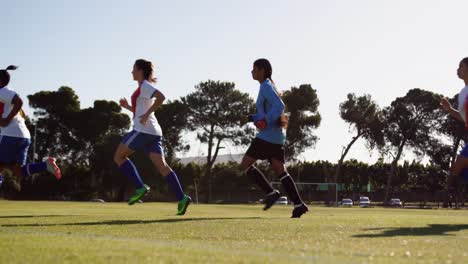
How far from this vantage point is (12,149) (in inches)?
362

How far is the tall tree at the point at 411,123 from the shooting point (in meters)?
70.1

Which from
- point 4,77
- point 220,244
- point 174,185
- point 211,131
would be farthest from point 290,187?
point 211,131

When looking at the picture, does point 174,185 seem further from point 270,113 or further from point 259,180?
point 270,113

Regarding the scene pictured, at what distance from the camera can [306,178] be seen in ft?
275

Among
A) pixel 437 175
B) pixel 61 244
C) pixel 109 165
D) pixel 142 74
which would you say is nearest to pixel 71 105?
pixel 109 165

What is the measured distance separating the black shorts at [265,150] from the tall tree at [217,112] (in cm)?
6253

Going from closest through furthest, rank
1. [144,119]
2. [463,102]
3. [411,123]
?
[463,102], [144,119], [411,123]

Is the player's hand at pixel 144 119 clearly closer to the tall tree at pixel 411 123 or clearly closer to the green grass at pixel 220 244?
the green grass at pixel 220 244

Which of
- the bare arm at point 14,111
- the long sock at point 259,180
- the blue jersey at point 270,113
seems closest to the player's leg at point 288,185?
the blue jersey at point 270,113

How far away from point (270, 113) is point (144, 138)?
1.86m

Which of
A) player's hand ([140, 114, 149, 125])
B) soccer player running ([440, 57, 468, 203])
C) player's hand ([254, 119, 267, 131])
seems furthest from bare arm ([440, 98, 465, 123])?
player's hand ([140, 114, 149, 125])

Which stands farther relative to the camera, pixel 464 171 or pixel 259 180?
pixel 259 180

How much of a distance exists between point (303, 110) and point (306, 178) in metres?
13.3

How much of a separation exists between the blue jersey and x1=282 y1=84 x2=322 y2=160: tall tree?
63449 millimetres
